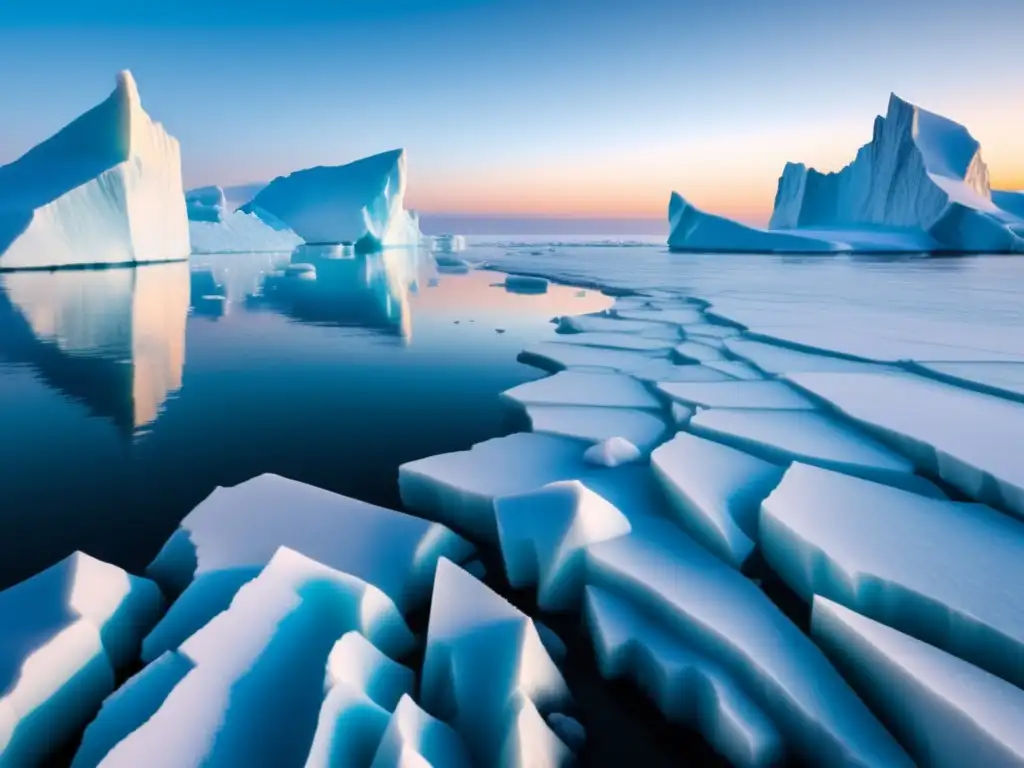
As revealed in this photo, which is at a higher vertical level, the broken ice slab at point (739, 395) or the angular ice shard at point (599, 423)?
the broken ice slab at point (739, 395)

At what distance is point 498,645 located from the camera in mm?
1380

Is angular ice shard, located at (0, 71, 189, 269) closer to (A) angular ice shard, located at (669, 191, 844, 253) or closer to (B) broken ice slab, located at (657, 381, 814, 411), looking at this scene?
(B) broken ice slab, located at (657, 381, 814, 411)

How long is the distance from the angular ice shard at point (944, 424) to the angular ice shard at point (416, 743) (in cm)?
181

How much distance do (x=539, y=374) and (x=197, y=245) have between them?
31.1 metres

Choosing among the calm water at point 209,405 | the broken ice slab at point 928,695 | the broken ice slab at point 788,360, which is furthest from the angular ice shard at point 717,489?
the broken ice slab at point 788,360

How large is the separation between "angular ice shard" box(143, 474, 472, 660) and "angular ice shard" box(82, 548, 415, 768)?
0.20 meters

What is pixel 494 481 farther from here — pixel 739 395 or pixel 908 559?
pixel 739 395

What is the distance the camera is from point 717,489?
211 centimetres

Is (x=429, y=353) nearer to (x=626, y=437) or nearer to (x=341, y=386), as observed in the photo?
(x=341, y=386)

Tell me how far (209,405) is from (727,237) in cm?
2716

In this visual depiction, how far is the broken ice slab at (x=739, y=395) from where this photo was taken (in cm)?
312

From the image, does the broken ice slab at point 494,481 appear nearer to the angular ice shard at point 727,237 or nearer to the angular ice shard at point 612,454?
the angular ice shard at point 612,454

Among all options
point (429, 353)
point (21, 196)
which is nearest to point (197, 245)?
point (21, 196)

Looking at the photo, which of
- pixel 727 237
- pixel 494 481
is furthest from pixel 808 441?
pixel 727 237
